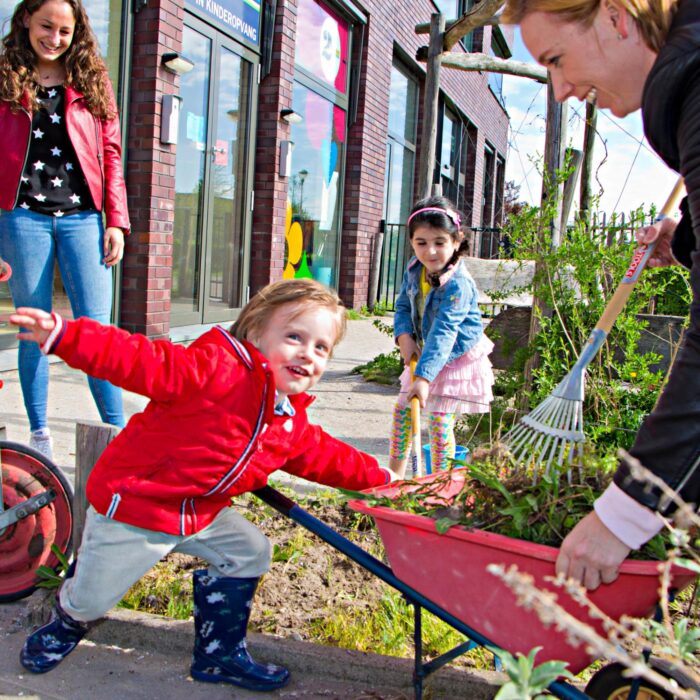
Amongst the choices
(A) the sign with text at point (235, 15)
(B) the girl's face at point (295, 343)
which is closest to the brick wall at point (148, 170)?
(A) the sign with text at point (235, 15)

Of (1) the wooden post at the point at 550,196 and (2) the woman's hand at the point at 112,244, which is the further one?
(1) the wooden post at the point at 550,196

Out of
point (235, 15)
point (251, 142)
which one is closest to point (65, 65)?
point (235, 15)

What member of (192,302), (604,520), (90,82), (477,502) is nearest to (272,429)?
(477,502)

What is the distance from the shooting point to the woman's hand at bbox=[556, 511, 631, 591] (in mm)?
1489

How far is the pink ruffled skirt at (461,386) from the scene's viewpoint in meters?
3.70

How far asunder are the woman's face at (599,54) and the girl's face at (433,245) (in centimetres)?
195

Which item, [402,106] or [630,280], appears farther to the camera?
[402,106]

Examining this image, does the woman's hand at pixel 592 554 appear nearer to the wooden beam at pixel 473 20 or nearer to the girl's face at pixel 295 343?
the girl's face at pixel 295 343

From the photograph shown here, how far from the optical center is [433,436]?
12.0 ft

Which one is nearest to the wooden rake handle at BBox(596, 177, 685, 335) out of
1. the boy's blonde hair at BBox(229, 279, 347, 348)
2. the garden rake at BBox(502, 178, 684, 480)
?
the garden rake at BBox(502, 178, 684, 480)

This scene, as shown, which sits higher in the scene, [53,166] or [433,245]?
[53,166]

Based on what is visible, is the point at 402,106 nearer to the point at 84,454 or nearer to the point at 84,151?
the point at 84,151

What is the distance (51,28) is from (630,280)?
103 inches

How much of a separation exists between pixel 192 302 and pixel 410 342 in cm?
404
